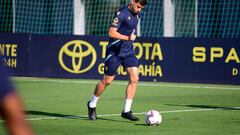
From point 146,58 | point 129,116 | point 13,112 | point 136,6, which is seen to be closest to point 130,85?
point 129,116

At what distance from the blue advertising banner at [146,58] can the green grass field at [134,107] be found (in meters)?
0.52

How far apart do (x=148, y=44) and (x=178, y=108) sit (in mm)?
8108

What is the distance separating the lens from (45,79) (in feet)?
77.4

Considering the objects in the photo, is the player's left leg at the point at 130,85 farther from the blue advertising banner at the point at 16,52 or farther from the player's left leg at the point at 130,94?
the blue advertising banner at the point at 16,52

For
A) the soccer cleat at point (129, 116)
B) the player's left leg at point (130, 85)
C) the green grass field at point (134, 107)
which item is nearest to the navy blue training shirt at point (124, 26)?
the player's left leg at point (130, 85)

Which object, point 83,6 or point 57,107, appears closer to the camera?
point 57,107

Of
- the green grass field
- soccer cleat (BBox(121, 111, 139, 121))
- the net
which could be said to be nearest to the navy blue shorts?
soccer cleat (BBox(121, 111, 139, 121))

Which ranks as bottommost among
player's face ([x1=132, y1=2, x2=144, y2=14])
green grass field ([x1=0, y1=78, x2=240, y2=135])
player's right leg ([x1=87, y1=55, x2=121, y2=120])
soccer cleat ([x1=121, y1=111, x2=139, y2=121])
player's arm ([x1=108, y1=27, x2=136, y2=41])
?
green grass field ([x1=0, y1=78, x2=240, y2=135])

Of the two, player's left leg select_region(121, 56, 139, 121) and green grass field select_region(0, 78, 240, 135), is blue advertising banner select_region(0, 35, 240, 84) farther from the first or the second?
player's left leg select_region(121, 56, 139, 121)

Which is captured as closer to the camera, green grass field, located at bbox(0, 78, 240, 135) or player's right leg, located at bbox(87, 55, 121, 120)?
green grass field, located at bbox(0, 78, 240, 135)

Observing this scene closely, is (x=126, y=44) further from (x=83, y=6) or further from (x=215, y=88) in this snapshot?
(x=83, y=6)

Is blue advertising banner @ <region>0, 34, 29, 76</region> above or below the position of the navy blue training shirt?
below

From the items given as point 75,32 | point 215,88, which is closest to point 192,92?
point 215,88

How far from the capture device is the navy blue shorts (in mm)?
12234
